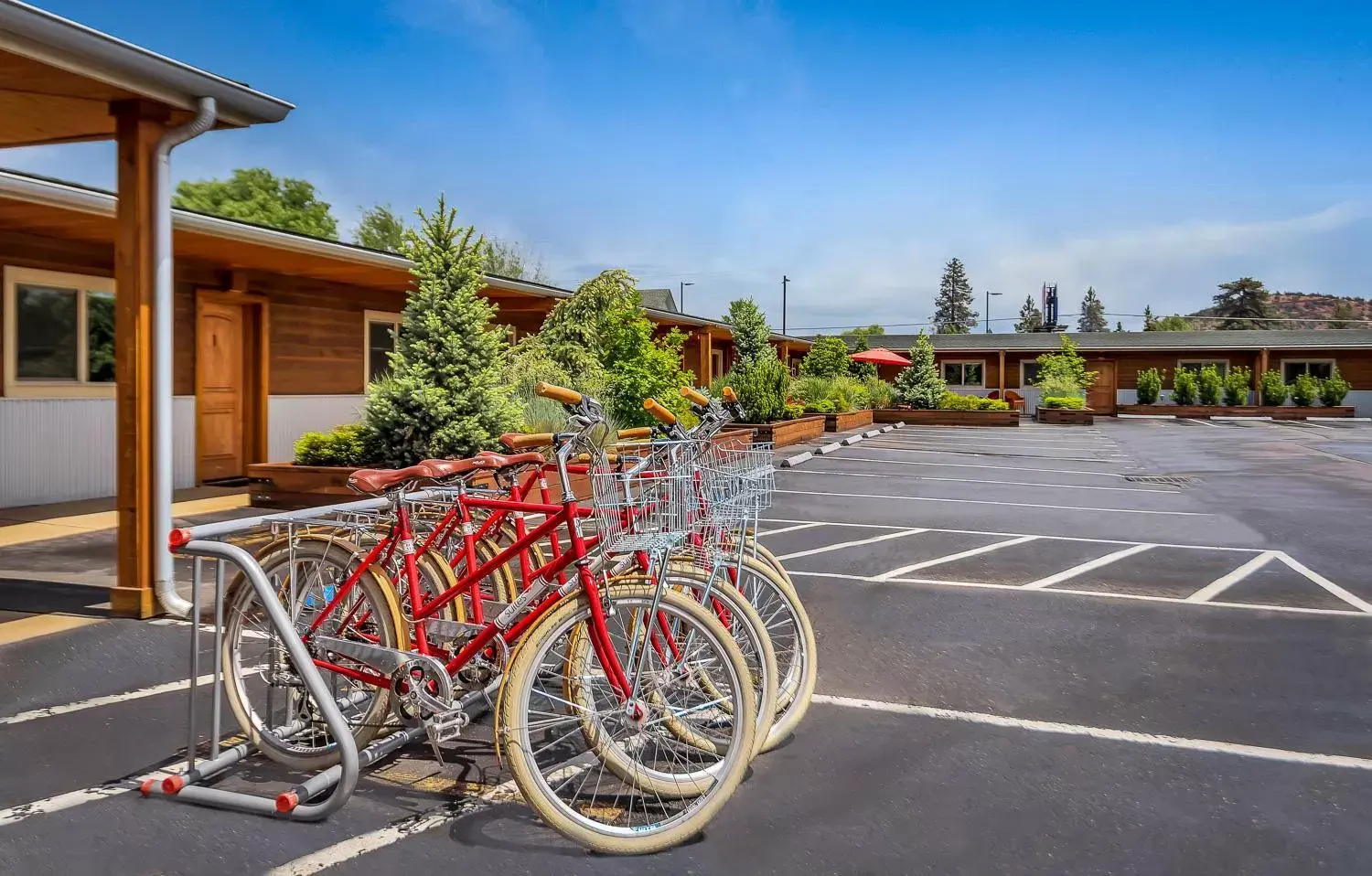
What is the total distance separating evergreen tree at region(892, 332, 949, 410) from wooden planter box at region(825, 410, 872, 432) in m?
2.85

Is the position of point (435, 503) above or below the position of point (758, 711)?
above

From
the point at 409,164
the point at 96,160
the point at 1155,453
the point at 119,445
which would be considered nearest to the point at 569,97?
the point at 1155,453

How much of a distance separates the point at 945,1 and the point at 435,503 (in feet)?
68.0

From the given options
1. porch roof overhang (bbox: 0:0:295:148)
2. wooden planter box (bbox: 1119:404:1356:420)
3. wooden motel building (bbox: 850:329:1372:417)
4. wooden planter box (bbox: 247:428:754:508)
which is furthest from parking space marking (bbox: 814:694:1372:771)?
wooden planter box (bbox: 1119:404:1356:420)

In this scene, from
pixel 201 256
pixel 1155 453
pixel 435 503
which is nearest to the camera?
pixel 435 503

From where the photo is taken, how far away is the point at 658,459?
3.39 meters

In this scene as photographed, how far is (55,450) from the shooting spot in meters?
10.6

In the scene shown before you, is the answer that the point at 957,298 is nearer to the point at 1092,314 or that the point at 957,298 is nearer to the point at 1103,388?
the point at 1092,314

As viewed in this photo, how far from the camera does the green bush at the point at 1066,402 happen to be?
33.5m

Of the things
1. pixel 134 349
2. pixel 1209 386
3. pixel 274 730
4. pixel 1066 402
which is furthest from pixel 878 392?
pixel 274 730

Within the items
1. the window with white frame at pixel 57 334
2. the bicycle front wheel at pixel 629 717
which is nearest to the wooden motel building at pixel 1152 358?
the window with white frame at pixel 57 334

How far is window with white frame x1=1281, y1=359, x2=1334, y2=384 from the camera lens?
137 feet

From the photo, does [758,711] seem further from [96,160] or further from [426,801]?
[96,160]

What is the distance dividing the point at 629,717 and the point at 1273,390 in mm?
42262
